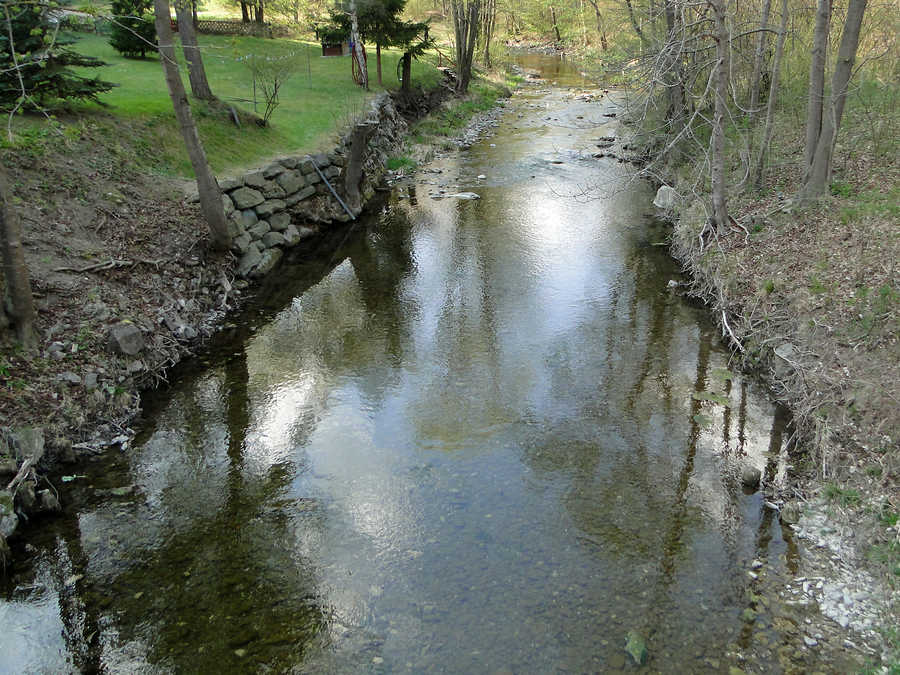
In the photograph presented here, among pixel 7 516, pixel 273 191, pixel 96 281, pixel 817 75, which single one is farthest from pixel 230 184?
pixel 817 75

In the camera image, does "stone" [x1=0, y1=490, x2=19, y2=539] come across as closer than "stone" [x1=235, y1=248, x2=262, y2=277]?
Yes

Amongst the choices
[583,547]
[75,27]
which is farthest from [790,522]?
[75,27]

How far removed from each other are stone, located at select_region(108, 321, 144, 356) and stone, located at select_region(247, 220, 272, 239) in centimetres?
533

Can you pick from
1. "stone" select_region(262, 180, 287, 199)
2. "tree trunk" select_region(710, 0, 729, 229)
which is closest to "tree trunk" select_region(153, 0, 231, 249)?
"stone" select_region(262, 180, 287, 199)

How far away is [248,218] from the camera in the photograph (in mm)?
15266

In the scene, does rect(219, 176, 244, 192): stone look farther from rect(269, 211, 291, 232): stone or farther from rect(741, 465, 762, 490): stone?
rect(741, 465, 762, 490): stone

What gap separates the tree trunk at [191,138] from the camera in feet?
37.7

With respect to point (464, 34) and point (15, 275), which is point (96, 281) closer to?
point (15, 275)

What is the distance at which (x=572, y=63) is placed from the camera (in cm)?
4678

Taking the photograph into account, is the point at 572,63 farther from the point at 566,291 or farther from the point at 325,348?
the point at 325,348

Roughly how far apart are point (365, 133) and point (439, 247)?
559 centimetres

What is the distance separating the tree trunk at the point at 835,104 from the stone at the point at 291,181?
39.2 ft

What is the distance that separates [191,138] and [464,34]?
82.6ft

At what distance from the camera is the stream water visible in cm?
615
